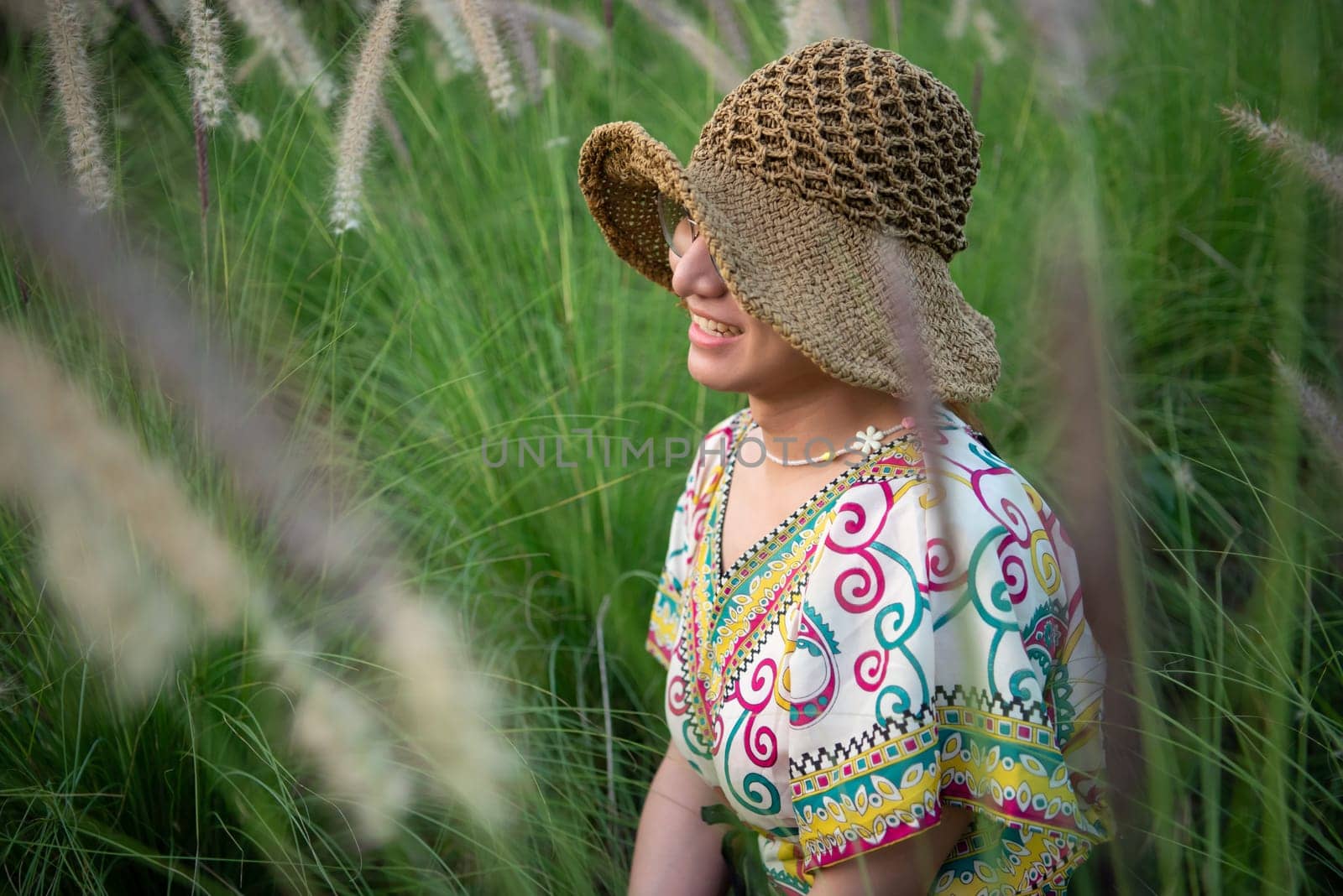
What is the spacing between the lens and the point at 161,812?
3.73ft

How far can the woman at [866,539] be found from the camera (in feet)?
2.65

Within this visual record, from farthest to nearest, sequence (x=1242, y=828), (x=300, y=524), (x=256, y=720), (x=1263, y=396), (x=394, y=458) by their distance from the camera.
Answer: (x=1263, y=396) → (x=394, y=458) → (x=300, y=524) → (x=256, y=720) → (x=1242, y=828)

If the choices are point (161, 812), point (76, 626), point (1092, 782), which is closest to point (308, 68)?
point (76, 626)

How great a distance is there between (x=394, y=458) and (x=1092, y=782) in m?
1.01

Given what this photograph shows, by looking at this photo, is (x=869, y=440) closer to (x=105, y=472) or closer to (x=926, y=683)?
(x=926, y=683)

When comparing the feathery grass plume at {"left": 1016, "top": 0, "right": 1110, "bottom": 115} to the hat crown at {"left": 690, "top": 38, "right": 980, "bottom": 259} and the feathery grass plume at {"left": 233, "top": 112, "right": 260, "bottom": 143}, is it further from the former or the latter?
the feathery grass plume at {"left": 233, "top": 112, "right": 260, "bottom": 143}

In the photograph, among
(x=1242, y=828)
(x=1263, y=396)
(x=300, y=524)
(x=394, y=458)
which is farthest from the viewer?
(x=1263, y=396)

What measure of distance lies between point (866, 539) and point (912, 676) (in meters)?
0.12

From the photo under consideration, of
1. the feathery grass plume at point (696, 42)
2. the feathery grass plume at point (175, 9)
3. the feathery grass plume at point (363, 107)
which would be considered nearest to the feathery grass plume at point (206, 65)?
the feathery grass plume at point (175, 9)

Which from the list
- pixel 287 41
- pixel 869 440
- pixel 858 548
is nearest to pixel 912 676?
pixel 858 548

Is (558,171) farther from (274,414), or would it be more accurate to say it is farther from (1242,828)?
(1242,828)

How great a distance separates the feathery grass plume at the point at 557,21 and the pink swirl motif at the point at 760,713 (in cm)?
99

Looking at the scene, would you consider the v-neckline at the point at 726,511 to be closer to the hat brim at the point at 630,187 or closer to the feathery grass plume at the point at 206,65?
the hat brim at the point at 630,187

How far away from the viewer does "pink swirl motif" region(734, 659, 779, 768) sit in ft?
2.83
